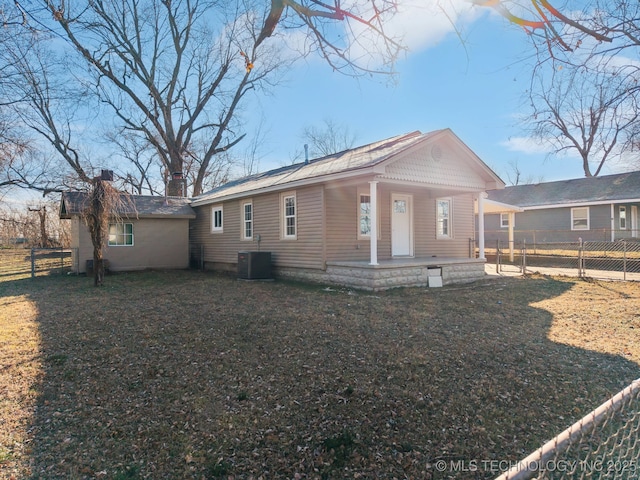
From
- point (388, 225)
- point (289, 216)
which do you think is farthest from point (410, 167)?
point (289, 216)

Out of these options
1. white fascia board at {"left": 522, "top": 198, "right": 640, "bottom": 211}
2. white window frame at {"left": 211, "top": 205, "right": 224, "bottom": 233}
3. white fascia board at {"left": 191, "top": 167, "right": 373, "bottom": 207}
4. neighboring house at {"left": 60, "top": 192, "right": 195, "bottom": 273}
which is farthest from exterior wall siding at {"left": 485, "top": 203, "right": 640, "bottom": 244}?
neighboring house at {"left": 60, "top": 192, "right": 195, "bottom": 273}

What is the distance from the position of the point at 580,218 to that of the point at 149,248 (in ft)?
69.5

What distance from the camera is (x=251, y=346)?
5.18 m

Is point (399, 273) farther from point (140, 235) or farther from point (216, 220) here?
point (140, 235)

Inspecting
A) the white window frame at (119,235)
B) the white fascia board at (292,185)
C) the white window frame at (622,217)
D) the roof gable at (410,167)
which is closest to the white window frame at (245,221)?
the white fascia board at (292,185)

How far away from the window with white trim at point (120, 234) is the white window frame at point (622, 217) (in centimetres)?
2303

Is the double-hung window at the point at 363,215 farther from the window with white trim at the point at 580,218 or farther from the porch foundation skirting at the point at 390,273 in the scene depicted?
the window with white trim at the point at 580,218

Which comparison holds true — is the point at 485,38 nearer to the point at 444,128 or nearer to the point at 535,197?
the point at 444,128

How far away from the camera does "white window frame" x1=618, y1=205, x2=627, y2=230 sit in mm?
20472

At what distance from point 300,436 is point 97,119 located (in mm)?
27326

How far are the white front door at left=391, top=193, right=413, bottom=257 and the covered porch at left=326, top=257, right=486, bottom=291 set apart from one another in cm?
161

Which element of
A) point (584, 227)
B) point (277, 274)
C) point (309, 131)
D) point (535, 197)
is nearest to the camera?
point (277, 274)

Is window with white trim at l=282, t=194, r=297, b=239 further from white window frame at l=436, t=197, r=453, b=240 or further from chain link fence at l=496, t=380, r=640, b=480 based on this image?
chain link fence at l=496, t=380, r=640, b=480

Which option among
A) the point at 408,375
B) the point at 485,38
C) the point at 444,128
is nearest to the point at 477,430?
the point at 408,375
